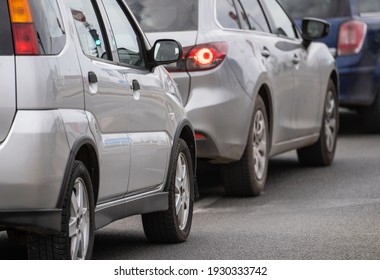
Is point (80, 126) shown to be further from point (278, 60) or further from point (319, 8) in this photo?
point (319, 8)

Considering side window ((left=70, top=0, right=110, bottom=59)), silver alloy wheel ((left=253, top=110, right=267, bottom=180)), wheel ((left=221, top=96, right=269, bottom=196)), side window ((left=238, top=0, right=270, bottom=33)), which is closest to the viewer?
side window ((left=70, top=0, right=110, bottom=59))

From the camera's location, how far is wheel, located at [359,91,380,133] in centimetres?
1699

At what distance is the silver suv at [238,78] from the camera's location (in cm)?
1052

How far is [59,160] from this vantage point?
635 centimetres

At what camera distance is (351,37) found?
16.6 metres

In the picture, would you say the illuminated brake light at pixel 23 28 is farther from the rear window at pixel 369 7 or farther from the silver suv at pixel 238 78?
the rear window at pixel 369 7

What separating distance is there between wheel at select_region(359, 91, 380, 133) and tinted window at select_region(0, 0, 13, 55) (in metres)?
11.0

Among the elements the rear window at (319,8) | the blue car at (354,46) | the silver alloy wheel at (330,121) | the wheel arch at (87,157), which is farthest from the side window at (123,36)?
the rear window at (319,8)

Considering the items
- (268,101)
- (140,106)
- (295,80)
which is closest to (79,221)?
(140,106)

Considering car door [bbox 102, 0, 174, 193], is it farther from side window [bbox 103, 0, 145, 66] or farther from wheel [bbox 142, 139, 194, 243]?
wheel [bbox 142, 139, 194, 243]

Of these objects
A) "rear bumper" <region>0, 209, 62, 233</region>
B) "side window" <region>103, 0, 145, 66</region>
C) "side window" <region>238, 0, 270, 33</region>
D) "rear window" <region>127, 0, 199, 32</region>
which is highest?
"side window" <region>103, 0, 145, 66</region>

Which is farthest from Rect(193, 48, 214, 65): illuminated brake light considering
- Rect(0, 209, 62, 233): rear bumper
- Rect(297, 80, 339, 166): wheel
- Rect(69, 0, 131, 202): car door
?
Rect(0, 209, 62, 233): rear bumper
